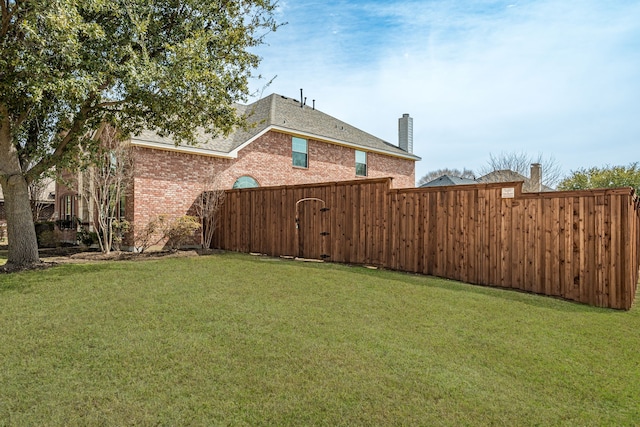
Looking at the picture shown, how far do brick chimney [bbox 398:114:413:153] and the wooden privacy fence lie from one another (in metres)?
14.6

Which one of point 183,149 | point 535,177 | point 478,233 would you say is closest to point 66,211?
point 183,149

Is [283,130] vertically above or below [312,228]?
above

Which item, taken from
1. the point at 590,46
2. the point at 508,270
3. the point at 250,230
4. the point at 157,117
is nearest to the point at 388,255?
the point at 508,270

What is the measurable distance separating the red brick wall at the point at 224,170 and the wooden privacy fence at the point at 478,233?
4.15 m

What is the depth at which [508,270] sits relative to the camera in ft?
24.6

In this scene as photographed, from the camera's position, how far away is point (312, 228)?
1082 centimetres

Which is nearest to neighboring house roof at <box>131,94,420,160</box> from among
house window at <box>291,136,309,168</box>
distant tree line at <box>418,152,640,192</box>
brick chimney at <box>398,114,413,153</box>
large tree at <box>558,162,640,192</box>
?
house window at <box>291,136,309,168</box>

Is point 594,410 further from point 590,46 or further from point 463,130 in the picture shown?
point 463,130

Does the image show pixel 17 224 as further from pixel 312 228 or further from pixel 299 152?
pixel 299 152

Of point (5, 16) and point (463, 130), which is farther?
point (463, 130)

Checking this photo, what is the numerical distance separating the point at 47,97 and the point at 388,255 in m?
9.62

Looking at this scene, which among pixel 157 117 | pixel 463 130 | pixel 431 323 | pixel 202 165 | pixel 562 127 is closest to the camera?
pixel 431 323

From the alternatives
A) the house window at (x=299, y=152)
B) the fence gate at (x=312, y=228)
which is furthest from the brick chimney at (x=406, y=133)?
the fence gate at (x=312, y=228)

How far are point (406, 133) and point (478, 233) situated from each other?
17.3 metres
